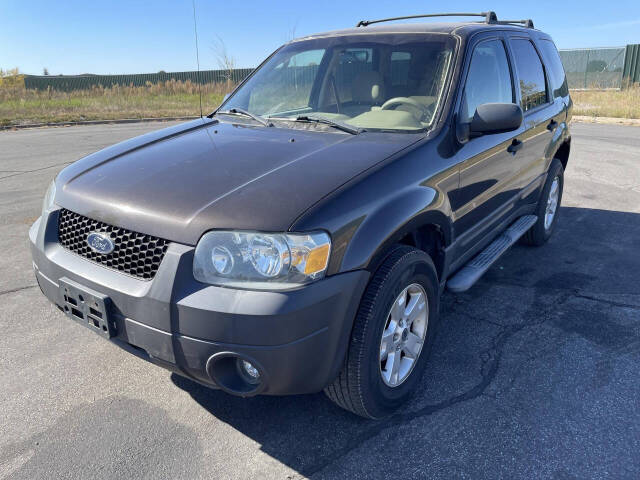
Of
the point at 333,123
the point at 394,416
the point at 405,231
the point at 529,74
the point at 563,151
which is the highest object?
the point at 529,74

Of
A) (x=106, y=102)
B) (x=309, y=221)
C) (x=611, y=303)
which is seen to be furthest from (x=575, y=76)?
(x=309, y=221)

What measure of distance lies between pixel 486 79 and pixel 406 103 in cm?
71

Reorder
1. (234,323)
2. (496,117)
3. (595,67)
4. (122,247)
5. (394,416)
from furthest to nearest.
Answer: (595,67), (496,117), (394,416), (122,247), (234,323)

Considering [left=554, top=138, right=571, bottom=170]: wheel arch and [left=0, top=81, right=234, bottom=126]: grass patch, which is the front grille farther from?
[left=0, top=81, right=234, bottom=126]: grass patch

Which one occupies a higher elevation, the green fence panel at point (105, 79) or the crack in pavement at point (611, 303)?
the green fence panel at point (105, 79)

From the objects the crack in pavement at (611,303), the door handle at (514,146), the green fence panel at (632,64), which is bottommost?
the crack in pavement at (611,303)

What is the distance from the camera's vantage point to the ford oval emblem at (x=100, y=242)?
2.29 meters

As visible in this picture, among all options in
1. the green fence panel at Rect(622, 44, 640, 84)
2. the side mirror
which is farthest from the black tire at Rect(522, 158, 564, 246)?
the green fence panel at Rect(622, 44, 640, 84)

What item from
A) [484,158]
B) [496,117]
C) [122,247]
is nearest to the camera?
[122,247]

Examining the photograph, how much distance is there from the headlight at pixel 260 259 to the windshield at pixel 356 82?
1273 millimetres

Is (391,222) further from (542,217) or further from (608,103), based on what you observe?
(608,103)

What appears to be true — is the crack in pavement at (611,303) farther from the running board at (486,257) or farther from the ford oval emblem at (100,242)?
the ford oval emblem at (100,242)

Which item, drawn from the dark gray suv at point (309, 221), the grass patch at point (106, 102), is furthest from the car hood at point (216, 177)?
the grass patch at point (106, 102)

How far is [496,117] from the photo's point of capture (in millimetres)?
2900
